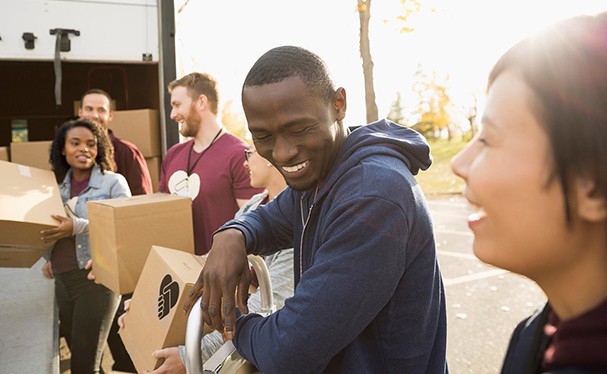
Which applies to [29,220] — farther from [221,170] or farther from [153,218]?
[221,170]

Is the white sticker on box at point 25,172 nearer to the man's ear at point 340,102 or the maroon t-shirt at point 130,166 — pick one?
the maroon t-shirt at point 130,166

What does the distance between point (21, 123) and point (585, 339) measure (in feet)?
24.8

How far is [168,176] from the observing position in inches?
130

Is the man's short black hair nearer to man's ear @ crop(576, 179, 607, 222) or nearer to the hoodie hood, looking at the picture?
the hoodie hood

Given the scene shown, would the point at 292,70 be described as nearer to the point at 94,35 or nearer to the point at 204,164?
the point at 204,164

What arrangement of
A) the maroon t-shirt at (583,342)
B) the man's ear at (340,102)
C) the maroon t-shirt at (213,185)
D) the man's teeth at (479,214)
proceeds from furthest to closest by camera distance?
the maroon t-shirt at (213,185), the man's ear at (340,102), the man's teeth at (479,214), the maroon t-shirt at (583,342)

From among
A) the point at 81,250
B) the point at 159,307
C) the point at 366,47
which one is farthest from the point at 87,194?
the point at 366,47

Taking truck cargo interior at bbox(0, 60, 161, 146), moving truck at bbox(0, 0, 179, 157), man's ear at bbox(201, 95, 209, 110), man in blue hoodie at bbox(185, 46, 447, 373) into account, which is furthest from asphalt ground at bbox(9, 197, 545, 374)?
truck cargo interior at bbox(0, 60, 161, 146)

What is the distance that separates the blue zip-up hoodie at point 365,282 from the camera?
103cm

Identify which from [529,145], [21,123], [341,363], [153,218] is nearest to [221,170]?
[153,218]

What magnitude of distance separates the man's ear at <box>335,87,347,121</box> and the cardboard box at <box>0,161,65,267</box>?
74.2 inches

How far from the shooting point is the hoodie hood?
47.2 inches

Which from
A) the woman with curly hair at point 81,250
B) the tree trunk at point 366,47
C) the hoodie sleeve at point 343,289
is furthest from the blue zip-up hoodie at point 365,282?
the tree trunk at point 366,47

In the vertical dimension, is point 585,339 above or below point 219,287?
Answer: above
